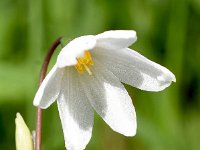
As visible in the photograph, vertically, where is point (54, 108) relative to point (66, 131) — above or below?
below

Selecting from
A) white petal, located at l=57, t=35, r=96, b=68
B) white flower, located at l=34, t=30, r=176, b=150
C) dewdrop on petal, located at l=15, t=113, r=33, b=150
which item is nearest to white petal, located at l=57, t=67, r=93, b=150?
white flower, located at l=34, t=30, r=176, b=150

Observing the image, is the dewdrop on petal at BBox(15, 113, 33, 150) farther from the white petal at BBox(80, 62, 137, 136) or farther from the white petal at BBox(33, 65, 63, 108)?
the white petal at BBox(80, 62, 137, 136)

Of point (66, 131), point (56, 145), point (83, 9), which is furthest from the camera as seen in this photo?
point (83, 9)

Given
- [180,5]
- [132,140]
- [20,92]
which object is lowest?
[132,140]

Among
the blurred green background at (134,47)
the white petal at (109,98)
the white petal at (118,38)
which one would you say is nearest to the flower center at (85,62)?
the white petal at (109,98)

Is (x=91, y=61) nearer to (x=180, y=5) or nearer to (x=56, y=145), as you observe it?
(x=56, y=145)

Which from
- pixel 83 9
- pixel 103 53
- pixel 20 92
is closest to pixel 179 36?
pixel 83 9

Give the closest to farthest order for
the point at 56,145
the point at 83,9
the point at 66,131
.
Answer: the point at 66,131
the point at 56,145
the point at 83,9
